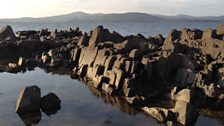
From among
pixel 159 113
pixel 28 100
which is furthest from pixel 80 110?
pixel 159 113

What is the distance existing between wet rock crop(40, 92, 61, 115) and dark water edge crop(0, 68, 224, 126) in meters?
0.61

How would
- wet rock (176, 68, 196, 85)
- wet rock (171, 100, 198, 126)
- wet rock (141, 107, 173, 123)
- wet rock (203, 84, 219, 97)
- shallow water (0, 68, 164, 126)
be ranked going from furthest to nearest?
1. wet rock (176, 68, 196, 85)
2. wet rock (203, 84, 219, 97)
3. shallow water (0, 68, 164, 126)
4. wet rock (141, 107, 173, 123)
5. wet rock (171, 100, 198, 126)

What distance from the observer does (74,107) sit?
112 feet

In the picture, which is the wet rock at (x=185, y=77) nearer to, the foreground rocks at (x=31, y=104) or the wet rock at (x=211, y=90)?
the wet rock at (x=211, y=90)

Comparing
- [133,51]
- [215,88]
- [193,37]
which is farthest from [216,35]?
[215,88]

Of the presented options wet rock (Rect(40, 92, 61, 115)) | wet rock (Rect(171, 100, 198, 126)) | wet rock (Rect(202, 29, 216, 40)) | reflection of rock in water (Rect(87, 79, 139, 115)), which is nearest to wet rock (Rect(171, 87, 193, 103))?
wet rock (Rect(171, 100, 198, 126))

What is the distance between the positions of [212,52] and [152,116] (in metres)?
14.9

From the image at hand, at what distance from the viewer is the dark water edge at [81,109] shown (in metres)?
30.0

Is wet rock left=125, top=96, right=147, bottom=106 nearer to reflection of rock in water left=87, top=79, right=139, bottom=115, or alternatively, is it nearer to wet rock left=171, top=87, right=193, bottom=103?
reflection of rock in water left=87, top=79, right=139, bottom=115

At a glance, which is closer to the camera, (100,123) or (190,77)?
(100,123)

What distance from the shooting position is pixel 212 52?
140ft

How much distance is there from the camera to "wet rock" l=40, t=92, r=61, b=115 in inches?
1306

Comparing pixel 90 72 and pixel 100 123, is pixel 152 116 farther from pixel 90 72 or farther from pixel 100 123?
pixel 90 72

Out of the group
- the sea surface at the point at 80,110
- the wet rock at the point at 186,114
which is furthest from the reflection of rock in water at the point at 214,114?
the wet rock at the point at 186,114
